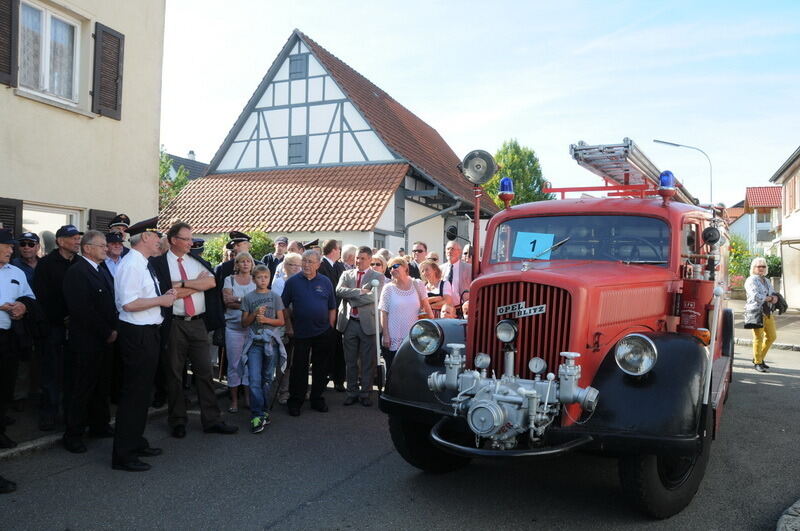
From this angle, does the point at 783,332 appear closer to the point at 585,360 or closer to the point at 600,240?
the point at 600,240

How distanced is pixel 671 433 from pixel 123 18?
9.80 m

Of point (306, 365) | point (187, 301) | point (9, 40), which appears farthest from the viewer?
point (9, 40)

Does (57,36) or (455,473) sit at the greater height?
(57,36)

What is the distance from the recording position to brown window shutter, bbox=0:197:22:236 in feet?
27.2

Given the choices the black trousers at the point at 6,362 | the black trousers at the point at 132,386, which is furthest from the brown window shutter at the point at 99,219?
the black trousers at the point at 132,386

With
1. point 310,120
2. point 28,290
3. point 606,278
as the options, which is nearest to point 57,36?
point 28,290

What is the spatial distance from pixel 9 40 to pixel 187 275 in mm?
4742

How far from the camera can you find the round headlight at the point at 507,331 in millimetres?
4371

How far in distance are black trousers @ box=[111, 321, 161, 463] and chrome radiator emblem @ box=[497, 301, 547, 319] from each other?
2.87 m

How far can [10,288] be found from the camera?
18.6ft

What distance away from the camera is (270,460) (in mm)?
5484

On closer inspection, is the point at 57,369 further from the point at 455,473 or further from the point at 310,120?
the point at 310,120

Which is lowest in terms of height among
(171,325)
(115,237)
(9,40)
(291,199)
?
(171,325)

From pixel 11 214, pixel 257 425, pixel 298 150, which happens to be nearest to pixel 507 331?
pixel 257 425
